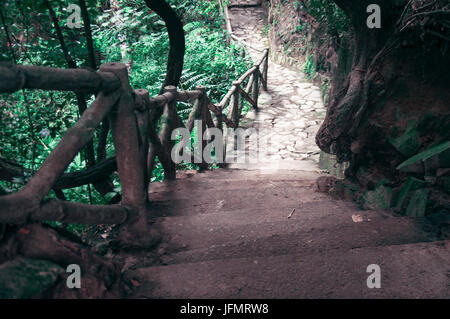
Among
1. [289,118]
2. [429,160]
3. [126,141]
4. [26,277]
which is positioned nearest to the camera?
[26,277]

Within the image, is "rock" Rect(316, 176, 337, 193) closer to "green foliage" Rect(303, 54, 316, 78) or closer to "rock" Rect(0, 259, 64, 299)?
"rock" Rect(0, 259, 64, 299)

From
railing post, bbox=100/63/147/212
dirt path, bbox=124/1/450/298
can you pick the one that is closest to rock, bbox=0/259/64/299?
→ dirt path, bbox=124/1/450/298

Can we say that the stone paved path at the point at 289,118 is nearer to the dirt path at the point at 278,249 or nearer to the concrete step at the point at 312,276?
the dirt path at the point at 278,249

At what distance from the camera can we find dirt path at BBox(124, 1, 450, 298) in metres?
1.55

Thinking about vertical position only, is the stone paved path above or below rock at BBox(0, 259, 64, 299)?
below

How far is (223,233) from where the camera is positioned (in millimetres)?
2262

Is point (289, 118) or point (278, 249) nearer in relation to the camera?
point (278, 249)

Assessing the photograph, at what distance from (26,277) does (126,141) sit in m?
0.96

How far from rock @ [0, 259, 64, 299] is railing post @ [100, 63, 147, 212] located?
0.80 m

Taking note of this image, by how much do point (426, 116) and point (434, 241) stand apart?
1.11m

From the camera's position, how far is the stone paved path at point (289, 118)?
6411 mm

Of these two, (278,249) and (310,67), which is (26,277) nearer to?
(278,249)

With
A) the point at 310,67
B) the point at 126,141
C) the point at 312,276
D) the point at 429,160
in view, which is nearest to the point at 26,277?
the point at 126,141

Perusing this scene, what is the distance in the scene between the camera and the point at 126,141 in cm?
196
